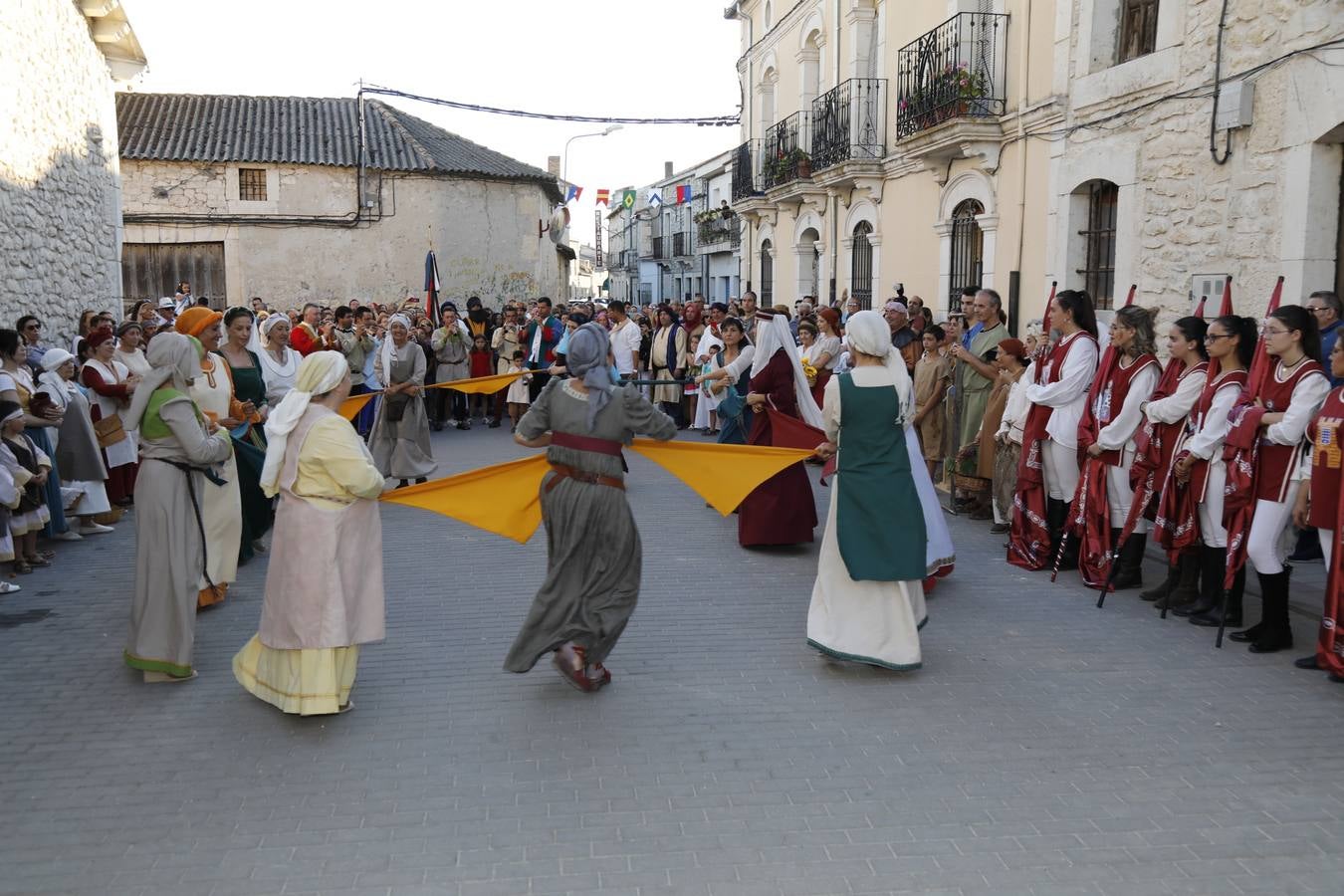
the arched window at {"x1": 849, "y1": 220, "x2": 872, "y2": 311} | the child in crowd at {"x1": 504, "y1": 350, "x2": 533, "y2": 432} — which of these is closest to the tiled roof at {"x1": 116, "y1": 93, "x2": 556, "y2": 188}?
the arched window at {"x1": 849, "y1": 220, "x2": 872, "y2": 311}

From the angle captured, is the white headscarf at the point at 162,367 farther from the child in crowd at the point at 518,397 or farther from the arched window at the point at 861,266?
the arched window at the point at 861,266

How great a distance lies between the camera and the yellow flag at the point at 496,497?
5.72 meters

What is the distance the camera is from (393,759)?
461 centimetres

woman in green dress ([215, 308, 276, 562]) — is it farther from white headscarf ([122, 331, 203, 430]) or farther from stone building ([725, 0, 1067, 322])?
stone building ([725, 0, 1067, 322])

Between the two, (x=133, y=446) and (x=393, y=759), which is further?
(x=133, y=446)

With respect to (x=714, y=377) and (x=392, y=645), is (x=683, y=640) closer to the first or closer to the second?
(x=392, y=645)

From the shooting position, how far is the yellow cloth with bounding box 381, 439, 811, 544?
572 cm

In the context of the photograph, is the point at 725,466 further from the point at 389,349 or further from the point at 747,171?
the point at 747,171

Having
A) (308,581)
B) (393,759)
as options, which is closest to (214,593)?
(308,581)

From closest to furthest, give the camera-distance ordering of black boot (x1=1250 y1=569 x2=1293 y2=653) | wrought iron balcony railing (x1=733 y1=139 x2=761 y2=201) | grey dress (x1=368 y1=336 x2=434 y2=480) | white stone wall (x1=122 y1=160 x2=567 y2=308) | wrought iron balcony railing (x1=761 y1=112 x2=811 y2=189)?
black boot (x1=1250 y1=569 x2=1293 y2=653), grey dress (x1=368 y1=336 x2=434 y2=480), wrought iron balcony railing (x1=761 y1=112 x2=811 y2=189), wrought iron balcony railing (x1=733 y1=139 x2=761 y2=201), white stone wall (x1=122 y1=160 x2=567 y2=308)

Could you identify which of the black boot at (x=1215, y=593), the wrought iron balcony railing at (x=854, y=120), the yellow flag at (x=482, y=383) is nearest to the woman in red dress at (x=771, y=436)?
the yellow flag at (x=482, y=383)

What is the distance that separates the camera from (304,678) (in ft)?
16.3

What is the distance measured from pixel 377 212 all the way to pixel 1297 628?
27121 mm

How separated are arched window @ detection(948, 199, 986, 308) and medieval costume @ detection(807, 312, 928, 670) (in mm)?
10032
